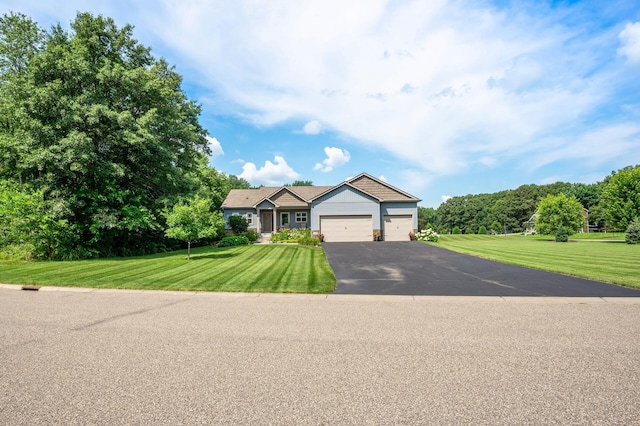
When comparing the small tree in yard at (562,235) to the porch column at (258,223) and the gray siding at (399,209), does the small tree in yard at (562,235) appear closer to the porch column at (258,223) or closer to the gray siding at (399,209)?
the gray siding at (399,209)

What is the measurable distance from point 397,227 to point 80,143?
25.1 m

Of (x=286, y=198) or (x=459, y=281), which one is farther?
(x=286, y=198)

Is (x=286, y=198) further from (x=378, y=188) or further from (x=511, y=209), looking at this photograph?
(x=511, y=209)

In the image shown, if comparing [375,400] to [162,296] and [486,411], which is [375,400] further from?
[162,296]

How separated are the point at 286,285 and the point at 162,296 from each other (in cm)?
366

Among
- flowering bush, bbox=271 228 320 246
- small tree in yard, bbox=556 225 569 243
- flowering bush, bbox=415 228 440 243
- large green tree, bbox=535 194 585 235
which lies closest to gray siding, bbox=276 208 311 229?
flowering bush, bbox=271 228 320 246

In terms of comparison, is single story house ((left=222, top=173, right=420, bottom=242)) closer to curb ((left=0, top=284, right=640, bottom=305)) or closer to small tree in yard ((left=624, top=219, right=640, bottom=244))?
small tree in yard ((left=624, top=219, right=640, bottom=244))

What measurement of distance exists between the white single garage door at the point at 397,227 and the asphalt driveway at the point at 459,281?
46.1 feet

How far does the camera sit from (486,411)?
10.5ft

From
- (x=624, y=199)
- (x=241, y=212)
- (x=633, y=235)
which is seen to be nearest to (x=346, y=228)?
(x=241, y=212)

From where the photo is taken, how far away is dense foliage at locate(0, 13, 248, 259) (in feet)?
56.2

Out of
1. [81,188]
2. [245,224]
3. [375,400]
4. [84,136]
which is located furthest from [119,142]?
[375,400]

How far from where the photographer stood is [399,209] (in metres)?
30.2

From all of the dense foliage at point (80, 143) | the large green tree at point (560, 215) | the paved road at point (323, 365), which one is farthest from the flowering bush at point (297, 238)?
the large green tree at point (560, 215)
